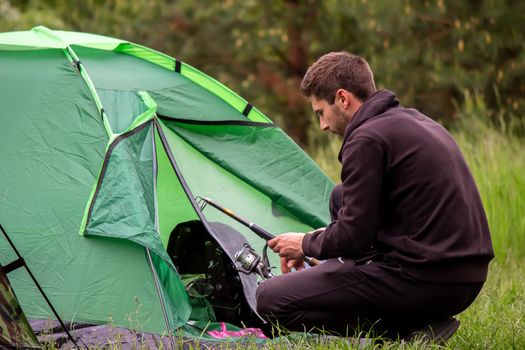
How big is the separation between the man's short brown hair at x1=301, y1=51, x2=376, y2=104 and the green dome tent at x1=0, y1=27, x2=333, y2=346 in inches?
40.0

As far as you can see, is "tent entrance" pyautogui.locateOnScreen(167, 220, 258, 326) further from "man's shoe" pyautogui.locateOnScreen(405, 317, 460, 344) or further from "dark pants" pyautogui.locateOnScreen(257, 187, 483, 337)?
"man's shoe" pyautogui.locateOnScreen(405, 317, 460, 344)

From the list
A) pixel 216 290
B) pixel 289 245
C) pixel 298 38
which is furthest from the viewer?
pixel 298 38

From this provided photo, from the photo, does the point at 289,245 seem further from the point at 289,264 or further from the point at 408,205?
the point at 408,205

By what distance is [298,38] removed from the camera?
15.1m

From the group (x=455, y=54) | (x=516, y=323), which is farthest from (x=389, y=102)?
(x=455, y=54)

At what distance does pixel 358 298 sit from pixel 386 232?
0.29 meters

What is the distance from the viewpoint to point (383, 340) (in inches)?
149

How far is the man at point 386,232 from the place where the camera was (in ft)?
11.9

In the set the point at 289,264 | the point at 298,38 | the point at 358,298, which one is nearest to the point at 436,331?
the point at 358,298

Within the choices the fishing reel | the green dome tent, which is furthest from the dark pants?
the green dome tent

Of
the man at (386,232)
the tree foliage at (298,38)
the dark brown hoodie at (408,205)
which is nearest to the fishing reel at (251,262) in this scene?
the man at (386,232)

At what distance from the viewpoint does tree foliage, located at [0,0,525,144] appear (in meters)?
12.5

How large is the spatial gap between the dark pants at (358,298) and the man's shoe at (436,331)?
3 centimetres

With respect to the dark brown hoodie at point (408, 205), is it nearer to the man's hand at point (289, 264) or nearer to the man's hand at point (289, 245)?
the man's hand at point (289, 245)
